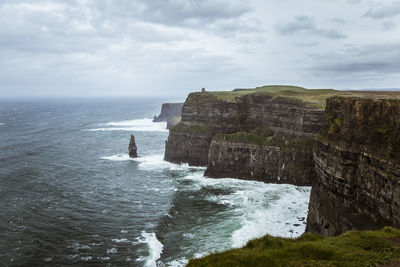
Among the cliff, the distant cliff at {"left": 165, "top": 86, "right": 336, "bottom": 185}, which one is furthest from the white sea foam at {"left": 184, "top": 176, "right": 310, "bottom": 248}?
the cliff

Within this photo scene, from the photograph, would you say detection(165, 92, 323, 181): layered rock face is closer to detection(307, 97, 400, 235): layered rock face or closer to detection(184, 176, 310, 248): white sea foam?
detection(184, 176, 310, 248): white sea foam

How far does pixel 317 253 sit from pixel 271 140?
149 ft

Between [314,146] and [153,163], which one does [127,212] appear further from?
[153,163]

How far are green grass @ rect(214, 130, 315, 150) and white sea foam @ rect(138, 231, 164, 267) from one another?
33.1 m

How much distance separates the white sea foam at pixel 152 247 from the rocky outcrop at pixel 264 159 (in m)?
29.0

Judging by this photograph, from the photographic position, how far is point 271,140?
62844mm

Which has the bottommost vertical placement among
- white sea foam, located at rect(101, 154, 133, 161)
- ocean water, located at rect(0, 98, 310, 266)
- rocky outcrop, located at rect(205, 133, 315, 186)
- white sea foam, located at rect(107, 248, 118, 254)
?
white sea foam, located at rect(107, 248, 118, 254)

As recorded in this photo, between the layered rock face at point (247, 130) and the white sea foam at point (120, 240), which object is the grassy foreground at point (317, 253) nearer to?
the white sea foam at point (120, 240)

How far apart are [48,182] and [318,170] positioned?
5310cm

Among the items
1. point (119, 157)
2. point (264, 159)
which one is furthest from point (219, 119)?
point (119, 157)

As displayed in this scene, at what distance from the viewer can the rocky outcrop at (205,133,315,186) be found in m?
58.3

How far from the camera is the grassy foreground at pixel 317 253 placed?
17.2m

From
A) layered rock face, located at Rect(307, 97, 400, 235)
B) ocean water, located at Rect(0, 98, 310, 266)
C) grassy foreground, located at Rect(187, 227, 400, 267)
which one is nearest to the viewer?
grassy foreground, located at Rect(187, 227, 400, 267)

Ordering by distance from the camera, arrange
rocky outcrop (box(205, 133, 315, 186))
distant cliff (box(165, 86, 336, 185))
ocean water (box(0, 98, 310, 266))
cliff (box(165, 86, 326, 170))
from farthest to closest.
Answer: cliff (box(165, 86, 326, 170)), distant cliff (box(165, 86, 336, 185)), rocky outcrop (box(205, 133, 315, 186)), ocean water (box(0, 98, 310, 266))
